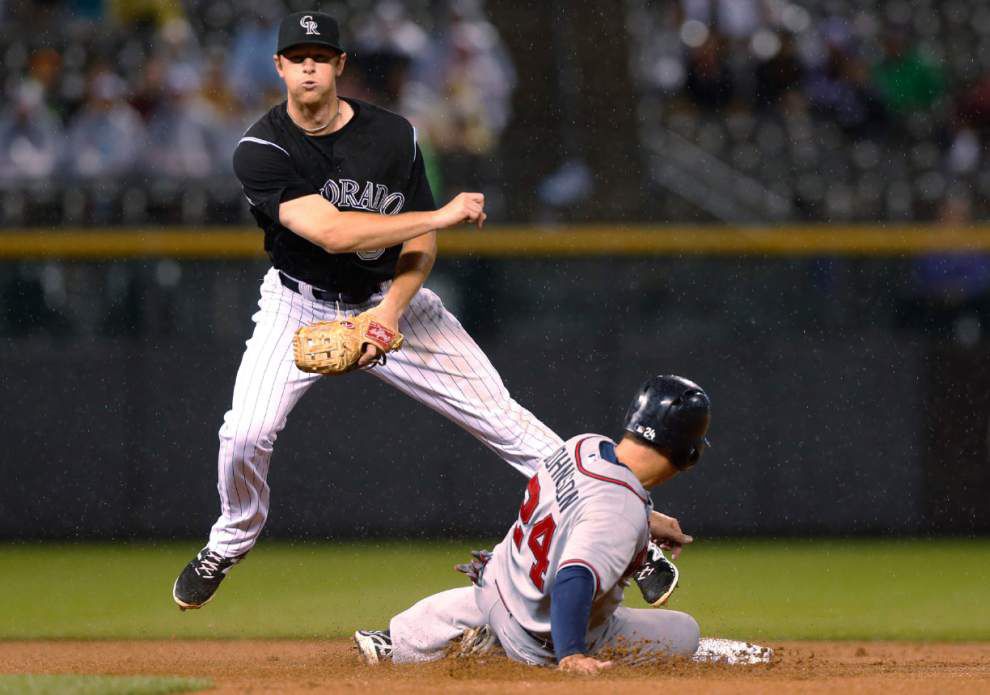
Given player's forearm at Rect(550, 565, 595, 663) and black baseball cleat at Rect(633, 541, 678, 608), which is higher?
player's forearm at Rect(550, 565, 595, 663)

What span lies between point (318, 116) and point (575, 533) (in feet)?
5.62

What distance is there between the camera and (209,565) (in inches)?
188

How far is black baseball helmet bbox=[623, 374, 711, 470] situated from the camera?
3727 mm

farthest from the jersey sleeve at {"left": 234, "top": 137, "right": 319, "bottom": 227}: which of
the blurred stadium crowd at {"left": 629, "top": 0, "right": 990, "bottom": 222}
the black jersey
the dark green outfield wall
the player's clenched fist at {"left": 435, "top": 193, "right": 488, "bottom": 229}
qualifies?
the blurred stadium crowd at {"left": 629, "top": 0, "right": 990, "bottom": 222}

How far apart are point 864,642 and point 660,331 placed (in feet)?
11.7

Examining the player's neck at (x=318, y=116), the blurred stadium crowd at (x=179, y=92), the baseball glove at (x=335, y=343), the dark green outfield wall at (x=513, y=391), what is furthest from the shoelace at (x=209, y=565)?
the blurred stadium crowd at (x=179, y=92)

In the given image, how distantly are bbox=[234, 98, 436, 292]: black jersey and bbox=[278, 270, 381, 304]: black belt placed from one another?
0.07ft

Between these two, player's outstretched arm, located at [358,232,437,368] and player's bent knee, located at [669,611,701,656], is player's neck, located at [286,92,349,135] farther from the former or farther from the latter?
player's bent knee, located at [669,611,701,656]

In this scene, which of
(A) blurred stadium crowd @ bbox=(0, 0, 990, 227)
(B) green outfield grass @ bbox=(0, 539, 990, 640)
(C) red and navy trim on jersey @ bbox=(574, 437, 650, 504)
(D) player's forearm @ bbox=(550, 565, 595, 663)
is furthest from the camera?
(A) blurred stadium crowd @ bbox=(0, 0, 990, 227)

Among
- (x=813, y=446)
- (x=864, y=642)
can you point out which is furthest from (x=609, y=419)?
(x=864, y=642)

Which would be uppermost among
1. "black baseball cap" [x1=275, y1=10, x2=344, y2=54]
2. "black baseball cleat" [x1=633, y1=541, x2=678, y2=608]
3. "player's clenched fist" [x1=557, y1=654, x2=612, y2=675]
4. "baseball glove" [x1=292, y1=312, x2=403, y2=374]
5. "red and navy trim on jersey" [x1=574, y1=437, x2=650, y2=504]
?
"black baseball cap" [x1=275, y1=10, x2=344, y2=54]

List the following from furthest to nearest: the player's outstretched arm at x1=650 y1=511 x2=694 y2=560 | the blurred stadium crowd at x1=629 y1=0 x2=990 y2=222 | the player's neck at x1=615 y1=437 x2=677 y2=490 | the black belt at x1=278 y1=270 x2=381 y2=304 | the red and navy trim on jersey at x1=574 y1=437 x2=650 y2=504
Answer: the blurred stadium crowd at x1=629 y1=0 x2=990 y2=222, the black belt at x1=278 y1=270 x2=381 y2=304, the player's outstretched arm at x1=650 y1=511 x2=694 y2=560, the player's neck at x1=615 y1=437 x2=677 y2=490, the red and navy trim on jersey at x1=574 y1=437 x2=650 y2=504

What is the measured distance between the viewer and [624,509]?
11.9 ft

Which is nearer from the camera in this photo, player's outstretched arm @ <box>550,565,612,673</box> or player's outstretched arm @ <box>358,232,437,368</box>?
player's outstretched arm @ <box>550,565,612,673</box>
